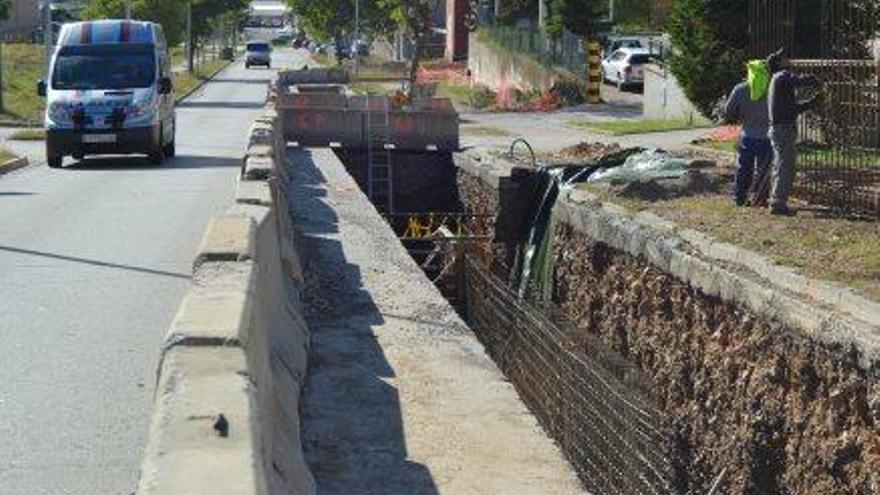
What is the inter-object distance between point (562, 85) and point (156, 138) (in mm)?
22264

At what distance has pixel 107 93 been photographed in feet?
91.2

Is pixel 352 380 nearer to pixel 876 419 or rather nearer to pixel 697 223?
pixel 876 419

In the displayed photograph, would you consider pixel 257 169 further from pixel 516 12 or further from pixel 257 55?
pixel 257 55

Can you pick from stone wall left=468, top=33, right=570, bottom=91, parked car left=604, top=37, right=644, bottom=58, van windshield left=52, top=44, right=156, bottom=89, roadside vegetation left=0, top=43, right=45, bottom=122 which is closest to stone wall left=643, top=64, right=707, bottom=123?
stone wall left=468, top=33, right=570, bottom=91

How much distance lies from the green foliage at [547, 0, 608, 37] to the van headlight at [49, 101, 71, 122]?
25.9 metres

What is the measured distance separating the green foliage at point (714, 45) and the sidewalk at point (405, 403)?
10.3 metres

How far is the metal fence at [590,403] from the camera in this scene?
34.3ft

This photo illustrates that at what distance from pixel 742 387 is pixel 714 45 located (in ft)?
41.1

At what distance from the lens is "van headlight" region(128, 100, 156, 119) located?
2759 centimetres

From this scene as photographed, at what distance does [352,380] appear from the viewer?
9.52m

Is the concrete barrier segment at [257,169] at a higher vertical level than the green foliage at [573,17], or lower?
lower

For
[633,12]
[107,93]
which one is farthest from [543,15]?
[107,93]

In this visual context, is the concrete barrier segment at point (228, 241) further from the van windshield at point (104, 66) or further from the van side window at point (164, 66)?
the van side window at point (164, 66)

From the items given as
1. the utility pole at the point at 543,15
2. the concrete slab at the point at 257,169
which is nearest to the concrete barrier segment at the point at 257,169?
the concrete slab at the point at 257,169
